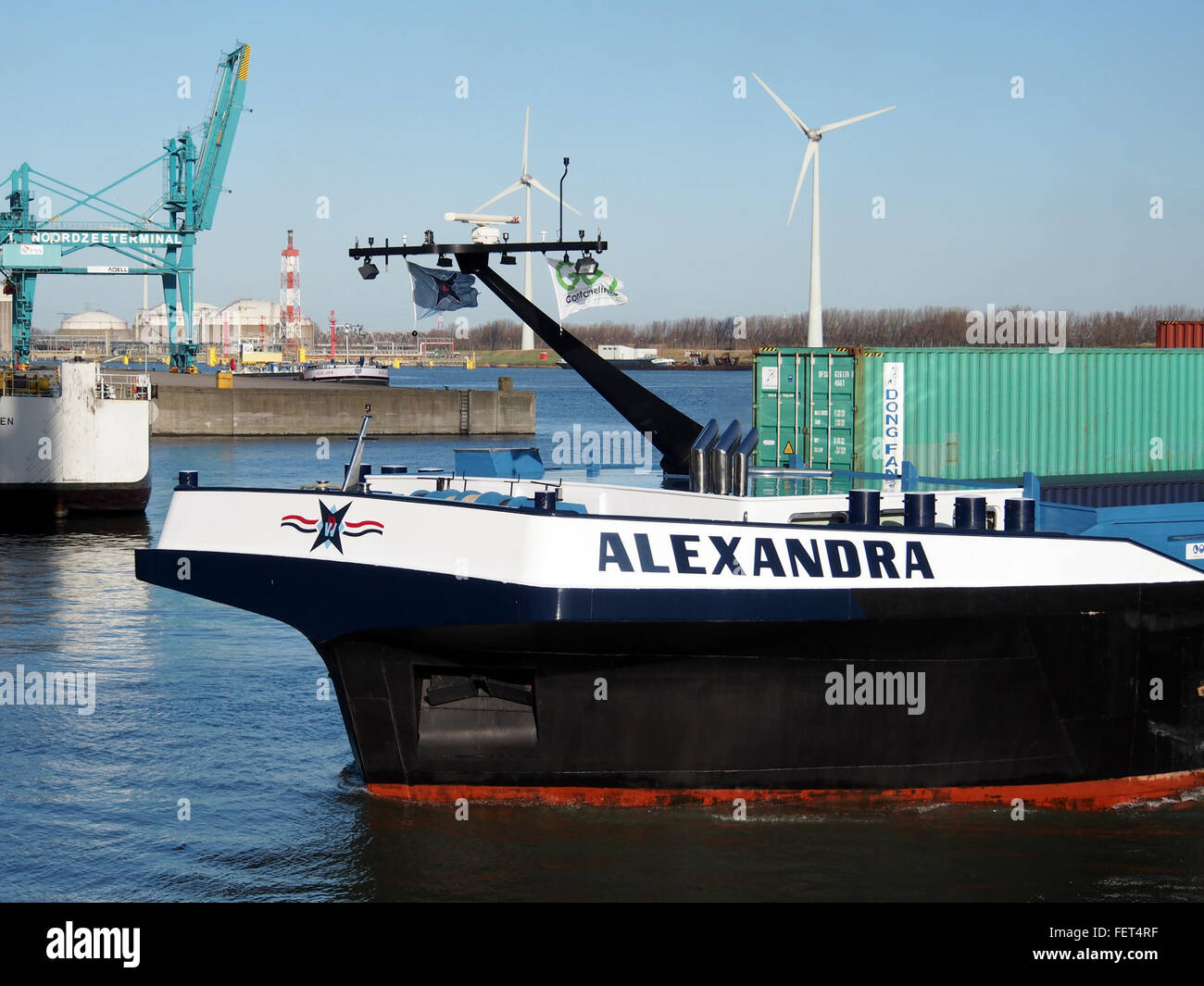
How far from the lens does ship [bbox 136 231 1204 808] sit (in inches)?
407

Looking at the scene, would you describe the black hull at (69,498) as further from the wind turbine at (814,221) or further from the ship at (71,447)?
the wind turbine at (814,221)

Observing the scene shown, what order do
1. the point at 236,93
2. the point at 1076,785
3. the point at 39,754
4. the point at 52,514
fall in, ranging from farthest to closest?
the point at 236,93, the point at 52,514, the point at 39,754, the point at 1076,785

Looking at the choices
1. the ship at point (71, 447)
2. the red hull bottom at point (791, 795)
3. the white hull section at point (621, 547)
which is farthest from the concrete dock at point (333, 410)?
the red hull bottom at point (791, 795)

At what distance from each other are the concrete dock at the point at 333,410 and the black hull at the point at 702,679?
59.8m

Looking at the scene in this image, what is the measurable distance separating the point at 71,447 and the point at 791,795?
1128 inches

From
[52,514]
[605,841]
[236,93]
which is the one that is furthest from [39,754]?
[236,93]

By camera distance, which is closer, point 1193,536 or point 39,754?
point 1193,536

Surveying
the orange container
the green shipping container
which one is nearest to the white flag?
the green shipping container

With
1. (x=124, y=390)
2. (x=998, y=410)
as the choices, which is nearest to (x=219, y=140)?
(x=124, y=390)

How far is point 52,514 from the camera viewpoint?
34.3 metres

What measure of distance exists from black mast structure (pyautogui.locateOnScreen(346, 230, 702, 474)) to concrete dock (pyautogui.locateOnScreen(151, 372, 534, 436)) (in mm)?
55765

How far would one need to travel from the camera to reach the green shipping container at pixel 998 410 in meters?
23.3

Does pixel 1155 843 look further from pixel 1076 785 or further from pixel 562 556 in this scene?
pixel 562 556
